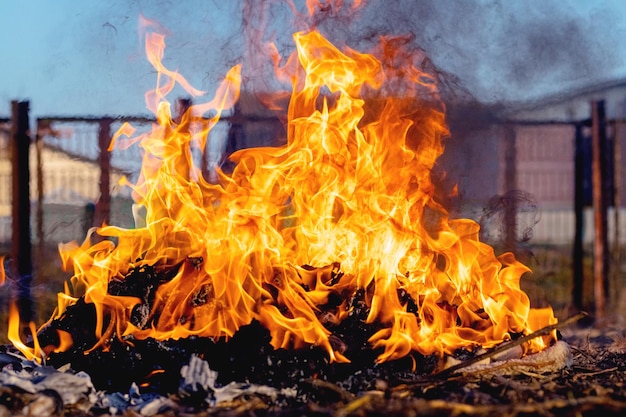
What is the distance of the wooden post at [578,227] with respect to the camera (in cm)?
797

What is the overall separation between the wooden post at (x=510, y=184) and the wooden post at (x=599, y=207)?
2.99 feet

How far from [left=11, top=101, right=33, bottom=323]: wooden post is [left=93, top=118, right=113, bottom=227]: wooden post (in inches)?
28.6

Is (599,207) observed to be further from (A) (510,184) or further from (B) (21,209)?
(B) (21,209)

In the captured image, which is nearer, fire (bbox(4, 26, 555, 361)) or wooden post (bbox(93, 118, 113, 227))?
fire (bbox(4, 26, 555, 361))

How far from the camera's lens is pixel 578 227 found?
7.98 meters

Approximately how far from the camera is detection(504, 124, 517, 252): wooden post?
297 inches

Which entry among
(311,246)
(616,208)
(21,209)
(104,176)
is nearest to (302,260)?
(311,246)

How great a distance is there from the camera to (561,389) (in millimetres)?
3889

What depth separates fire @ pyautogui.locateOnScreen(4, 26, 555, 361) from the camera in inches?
173

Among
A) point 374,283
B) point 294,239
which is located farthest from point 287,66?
point 374,283

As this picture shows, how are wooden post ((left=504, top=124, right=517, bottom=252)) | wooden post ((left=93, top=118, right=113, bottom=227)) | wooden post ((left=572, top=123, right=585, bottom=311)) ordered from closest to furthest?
1. wooden post ((left=93, top=118, right=113, bottom=227))
2. wooden post ((left=504, top=124, right=517, bottom=252))
3. wooden post ((left=572, top=123, right=585, bottom=311))

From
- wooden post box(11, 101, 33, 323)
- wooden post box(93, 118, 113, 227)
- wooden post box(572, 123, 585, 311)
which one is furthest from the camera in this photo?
wooden post box(572, 123, 585, 311)

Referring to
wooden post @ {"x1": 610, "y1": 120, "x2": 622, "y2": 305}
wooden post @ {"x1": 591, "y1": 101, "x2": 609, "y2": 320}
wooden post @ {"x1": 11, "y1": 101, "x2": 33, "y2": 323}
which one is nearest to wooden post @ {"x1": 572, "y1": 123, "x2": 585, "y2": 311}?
wooden post @ {"x1": 591, "y1": 101, "x2": 609, "y2": 320}

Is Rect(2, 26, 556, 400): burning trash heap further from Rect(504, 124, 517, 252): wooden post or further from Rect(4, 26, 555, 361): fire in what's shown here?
Rect(504, 124, 517, 252): wooden post
